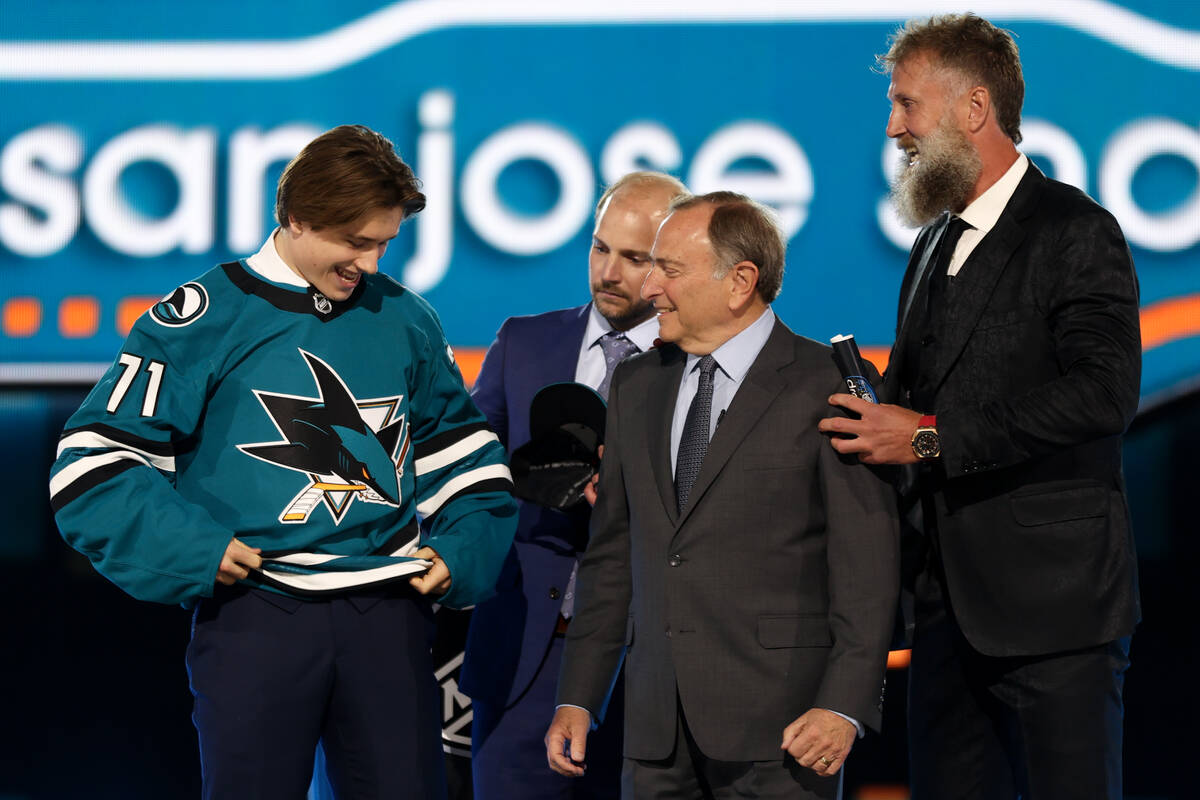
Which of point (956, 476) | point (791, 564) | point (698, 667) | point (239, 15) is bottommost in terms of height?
point (698, 667)

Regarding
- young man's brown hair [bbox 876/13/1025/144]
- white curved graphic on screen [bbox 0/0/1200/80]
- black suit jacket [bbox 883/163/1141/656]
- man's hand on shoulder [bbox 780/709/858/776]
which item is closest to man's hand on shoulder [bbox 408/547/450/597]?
man's hand on shoulder [bbox 780/709/858/776]

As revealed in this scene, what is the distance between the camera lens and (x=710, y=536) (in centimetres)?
221

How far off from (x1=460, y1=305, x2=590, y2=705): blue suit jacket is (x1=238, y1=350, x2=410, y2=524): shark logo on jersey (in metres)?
0.57

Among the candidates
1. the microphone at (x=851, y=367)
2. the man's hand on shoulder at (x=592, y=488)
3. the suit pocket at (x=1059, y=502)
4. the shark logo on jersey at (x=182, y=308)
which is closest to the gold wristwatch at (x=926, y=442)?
A: the microphone at (x=851, y=367)

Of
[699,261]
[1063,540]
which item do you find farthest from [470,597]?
[1063,540]

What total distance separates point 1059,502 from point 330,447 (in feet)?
4.40

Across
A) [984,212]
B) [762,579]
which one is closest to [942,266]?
[984,212]

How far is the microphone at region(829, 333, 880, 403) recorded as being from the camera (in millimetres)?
2242

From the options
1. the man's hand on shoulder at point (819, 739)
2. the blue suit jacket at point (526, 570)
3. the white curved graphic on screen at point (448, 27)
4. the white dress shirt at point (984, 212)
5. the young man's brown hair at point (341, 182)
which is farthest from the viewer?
the white curved graphic on screen at point (448, 27)

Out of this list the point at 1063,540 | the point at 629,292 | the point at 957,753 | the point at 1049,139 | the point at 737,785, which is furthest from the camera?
the point at 1049,139

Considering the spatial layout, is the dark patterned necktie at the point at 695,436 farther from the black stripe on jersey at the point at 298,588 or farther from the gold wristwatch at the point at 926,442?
the black stripe on jersey at the point at 298,588

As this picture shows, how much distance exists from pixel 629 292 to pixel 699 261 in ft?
2.17

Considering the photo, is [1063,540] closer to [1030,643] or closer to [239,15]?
[1030,643]

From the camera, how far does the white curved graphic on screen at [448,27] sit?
3.98m
